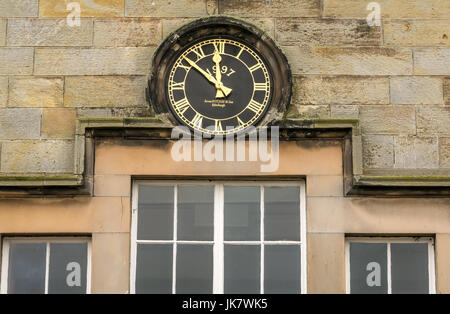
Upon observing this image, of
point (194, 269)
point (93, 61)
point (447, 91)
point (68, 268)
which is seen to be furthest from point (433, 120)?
point (68, 268)

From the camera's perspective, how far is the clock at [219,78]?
48.0 feet

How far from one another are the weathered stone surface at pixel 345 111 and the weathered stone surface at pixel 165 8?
2.02m

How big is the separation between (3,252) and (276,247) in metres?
3.26

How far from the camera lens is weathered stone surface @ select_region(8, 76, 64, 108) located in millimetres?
14750

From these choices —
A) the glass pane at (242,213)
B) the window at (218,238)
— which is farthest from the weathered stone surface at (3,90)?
the glass pane at (242,213)

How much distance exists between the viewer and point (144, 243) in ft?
47.2

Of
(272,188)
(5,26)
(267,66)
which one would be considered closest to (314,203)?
(272,188)

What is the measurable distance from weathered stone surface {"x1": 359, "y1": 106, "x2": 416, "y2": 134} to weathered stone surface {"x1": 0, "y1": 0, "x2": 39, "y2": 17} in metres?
4.24

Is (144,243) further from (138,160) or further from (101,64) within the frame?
(101,64)

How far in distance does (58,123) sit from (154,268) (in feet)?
6.99

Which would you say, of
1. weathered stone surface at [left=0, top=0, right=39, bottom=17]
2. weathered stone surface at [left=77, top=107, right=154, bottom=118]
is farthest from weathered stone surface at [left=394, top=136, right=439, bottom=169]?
weathered stone surface at [left=0, top=0, right=39, bottom=17]

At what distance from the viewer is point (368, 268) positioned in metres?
14.3

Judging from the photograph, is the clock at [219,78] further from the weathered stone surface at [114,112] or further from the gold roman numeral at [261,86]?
the weathered stone surface at [114,112]

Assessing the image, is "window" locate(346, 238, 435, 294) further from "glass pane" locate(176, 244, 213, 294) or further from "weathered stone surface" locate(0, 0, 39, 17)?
"weathered stone surface" locate(0, 0, 39, 17)
